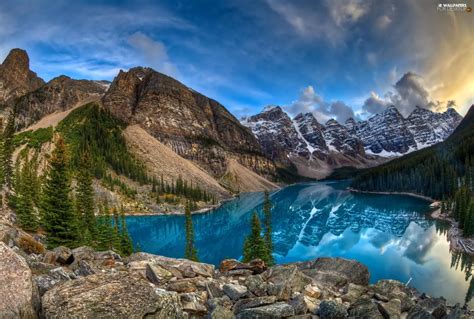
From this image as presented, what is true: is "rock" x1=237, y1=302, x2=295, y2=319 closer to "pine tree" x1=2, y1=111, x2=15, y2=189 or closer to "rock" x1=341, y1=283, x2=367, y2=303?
"rock" x1=341, y1=283, x2=367, y2=303

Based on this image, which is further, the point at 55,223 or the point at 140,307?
the point at 55,223

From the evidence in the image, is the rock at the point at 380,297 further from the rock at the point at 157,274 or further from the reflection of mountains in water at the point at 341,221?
the reflection of mountains in water at the point at 341,221

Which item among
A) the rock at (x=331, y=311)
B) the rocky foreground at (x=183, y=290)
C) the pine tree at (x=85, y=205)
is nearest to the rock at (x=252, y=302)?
the rocky foreground at (x=183, y=290)

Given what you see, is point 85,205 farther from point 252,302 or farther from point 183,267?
point 252,302

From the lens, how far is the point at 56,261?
1583 cm

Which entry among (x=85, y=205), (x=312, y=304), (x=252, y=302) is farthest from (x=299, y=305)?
(x=85, y=205)

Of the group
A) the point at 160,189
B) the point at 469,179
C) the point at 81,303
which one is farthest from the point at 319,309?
the point at 160,189

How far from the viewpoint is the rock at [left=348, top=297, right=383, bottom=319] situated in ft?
38.4

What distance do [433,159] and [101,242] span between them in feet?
604

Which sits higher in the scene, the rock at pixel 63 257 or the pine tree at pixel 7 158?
the pine tree at pixel 7 158

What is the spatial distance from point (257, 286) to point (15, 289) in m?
8.66

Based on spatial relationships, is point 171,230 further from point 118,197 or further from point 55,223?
point 55,223

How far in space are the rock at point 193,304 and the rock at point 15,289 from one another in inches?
189

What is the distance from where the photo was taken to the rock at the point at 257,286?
1314 cm
